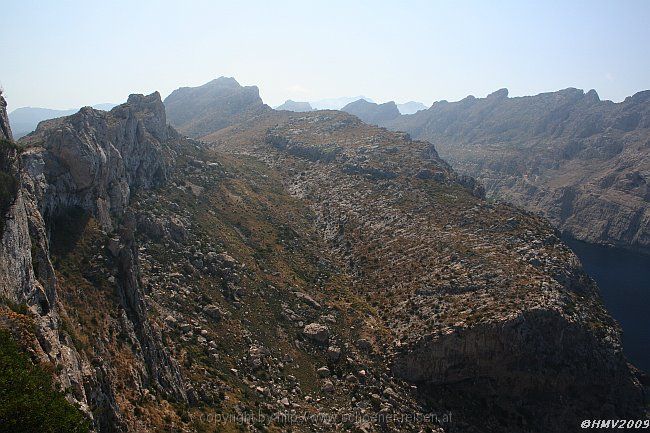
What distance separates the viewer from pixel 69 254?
38375 millimetres

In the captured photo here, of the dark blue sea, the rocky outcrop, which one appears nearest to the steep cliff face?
the rocky outcrop

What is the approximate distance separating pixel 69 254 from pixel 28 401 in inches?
905

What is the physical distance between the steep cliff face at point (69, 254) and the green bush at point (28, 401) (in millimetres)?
2214

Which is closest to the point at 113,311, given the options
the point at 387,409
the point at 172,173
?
the point at 387,409

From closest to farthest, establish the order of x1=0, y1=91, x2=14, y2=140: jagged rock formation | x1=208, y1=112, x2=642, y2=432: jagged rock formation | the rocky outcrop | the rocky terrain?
the rocky terrain → x1=0, y1=91, x2=14, y2=140: jagged rock formation → the rocky outcrop → x1=208, y1=112, x2=642, y2=432: jagged rock formation

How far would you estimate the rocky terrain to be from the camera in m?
32.5

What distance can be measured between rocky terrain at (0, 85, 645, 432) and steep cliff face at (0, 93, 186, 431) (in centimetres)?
18

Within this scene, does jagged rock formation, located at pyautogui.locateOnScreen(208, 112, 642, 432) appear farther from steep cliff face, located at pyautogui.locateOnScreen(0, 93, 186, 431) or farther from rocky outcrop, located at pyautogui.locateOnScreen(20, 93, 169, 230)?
rocky outcrop, located at pyautogui.locateOnScreen(20, 93, 169, 230)

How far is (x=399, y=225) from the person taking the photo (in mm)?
87000

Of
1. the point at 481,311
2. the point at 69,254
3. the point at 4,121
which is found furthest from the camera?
the point at 481,311

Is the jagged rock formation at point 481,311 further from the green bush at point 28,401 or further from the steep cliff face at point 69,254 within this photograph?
the green bush at point 28,401

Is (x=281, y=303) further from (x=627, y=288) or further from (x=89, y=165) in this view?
(x=627, y=288)

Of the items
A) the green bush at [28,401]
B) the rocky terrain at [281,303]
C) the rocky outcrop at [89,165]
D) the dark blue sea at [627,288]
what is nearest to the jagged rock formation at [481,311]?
the rocky terrain at [281,303]

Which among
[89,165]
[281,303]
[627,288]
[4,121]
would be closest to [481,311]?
[281,303]
